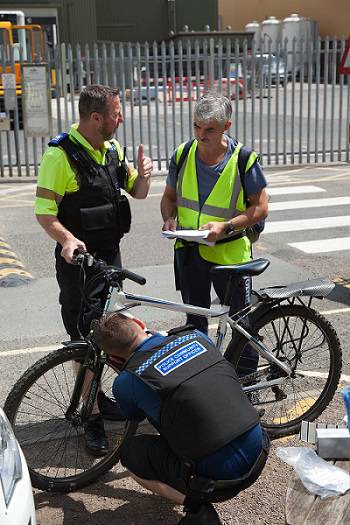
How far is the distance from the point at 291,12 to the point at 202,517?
45614 millimetres

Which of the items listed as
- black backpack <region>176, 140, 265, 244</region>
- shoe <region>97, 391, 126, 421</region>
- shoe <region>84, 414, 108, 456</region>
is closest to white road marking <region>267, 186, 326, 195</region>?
black backpack <region>176, 140, 265, 244</region>

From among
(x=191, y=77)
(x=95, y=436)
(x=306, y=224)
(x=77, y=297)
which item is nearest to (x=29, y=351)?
(x=77, y=297)

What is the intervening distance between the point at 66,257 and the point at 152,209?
6912 mm

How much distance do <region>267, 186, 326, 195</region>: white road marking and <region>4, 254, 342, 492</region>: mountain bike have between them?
7529mm

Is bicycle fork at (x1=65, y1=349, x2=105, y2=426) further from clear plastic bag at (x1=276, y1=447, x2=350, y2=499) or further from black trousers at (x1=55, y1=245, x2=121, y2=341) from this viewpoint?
clear plastic bag at (x1=276, y1=447, x2=350, y2=499)

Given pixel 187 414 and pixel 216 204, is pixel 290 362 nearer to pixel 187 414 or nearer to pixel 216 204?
pixel 216 204

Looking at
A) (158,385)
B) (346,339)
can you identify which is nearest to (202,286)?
(158,385)

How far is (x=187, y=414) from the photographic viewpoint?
2.92 metres

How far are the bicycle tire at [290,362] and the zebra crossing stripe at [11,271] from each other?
11.6 feet

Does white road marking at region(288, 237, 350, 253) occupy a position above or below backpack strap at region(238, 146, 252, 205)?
below

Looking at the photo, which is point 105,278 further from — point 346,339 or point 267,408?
point 346,339

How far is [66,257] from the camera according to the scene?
3701 millimetres

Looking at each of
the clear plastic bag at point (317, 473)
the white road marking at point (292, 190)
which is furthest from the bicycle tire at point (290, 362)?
the white road marking at point (292, 190)

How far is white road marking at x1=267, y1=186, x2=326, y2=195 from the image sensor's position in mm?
11742
